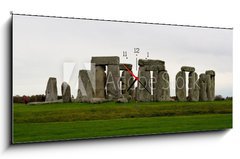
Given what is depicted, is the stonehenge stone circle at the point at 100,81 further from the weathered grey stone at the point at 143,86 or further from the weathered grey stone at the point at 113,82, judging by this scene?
the weathered grey stone at the point at 143,86

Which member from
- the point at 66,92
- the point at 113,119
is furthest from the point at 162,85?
the point at 66,92

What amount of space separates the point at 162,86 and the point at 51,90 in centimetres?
113

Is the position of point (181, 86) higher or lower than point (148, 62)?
lower

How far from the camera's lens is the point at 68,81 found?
404 cm

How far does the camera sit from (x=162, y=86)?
4422 mm

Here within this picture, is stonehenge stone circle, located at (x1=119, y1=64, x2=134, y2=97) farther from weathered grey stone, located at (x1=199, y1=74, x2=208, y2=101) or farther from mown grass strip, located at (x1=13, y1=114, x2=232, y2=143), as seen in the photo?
weathered grey stone, located at (x1=199, y1=74, x2=208, y2=101)

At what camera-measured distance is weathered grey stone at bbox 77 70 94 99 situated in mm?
4102

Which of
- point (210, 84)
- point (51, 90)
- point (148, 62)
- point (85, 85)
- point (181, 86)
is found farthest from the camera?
point (210, 84)

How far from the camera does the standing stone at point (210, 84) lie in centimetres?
461

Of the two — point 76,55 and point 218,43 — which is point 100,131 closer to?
point 76,55

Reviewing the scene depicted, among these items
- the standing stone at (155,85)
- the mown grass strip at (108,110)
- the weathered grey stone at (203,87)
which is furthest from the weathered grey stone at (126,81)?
the weathered grey stone at (203,87)

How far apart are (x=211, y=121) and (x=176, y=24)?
1084 mm

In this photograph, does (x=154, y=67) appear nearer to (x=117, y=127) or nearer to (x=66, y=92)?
(x=117, y=127)

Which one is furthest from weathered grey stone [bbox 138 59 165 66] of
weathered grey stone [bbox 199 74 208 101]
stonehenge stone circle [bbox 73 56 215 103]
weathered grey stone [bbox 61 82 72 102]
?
weathered grey stone [bbox 61 82 72 102]
